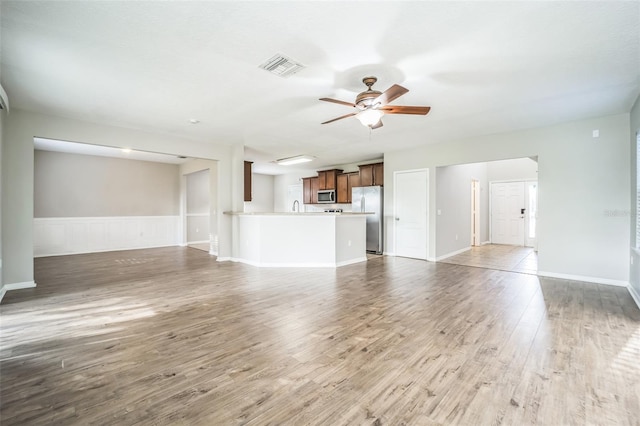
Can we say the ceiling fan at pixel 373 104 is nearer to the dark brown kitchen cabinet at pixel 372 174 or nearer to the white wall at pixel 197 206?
the dark brown kitchen cabinet at pixel 372 174

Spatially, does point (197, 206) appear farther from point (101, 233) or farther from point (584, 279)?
point (584, 279)

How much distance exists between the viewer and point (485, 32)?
90.7 inches

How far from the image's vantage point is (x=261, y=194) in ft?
37.4

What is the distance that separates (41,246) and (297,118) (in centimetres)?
750

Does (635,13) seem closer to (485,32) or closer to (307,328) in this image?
(485,32)

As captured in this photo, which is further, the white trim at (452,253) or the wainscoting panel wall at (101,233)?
the wainscoting panel wall at (101,233)

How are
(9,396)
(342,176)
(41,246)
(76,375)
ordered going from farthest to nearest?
(342,176)
(41,246)
(76,375)
(9,396)

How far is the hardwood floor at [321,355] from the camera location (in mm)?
1659

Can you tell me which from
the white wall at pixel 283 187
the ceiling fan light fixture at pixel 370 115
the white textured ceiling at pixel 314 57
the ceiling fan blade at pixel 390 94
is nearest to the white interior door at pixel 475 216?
the white textured ceiling at pixel 314 57

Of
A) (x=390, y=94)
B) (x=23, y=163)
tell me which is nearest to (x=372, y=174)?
(x=390, y=94)

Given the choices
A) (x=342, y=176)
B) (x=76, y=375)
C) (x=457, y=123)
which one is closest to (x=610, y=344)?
(x=457, y=123)

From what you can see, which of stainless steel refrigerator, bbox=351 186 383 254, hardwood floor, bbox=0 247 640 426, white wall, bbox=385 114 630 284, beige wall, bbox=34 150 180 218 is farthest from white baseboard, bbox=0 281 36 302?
white wall, bbox=385 114 630 284

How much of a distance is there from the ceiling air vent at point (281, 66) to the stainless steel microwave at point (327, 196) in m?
6.24

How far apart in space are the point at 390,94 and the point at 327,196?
6485 mm
